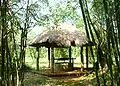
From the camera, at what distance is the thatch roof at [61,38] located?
40.7ft

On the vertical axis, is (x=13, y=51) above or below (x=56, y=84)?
above

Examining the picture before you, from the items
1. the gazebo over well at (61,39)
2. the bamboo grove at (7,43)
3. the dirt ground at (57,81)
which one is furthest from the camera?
the gazebo over well at (61,39)

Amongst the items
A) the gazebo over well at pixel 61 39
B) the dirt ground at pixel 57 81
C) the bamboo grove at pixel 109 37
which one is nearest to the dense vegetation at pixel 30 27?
the bamboo grove at pixel 109 37

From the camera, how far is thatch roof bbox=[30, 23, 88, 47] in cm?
1240

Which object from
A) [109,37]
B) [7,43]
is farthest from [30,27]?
[109,37]

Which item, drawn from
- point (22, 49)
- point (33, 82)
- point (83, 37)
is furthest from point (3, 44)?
point (83, 37)

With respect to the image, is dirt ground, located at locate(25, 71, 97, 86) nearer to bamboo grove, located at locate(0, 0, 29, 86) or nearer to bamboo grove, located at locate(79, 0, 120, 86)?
bamboo grove, located at locate(79, 0, 120, 86)

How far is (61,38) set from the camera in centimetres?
1259

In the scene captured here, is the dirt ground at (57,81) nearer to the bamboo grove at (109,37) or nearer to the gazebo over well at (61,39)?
the gazebo over well at (61,39)

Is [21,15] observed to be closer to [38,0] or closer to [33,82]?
[38,0]

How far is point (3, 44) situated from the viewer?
3404 millimetres

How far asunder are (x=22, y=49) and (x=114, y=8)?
1296 mm

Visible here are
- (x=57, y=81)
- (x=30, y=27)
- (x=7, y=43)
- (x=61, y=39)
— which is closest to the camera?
(x=7, y=43)

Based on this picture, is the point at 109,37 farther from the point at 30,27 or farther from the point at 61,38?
the point at 61,38
